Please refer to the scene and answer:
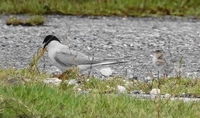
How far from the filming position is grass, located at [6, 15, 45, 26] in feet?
55.2

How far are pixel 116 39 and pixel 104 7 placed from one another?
388 centimetres

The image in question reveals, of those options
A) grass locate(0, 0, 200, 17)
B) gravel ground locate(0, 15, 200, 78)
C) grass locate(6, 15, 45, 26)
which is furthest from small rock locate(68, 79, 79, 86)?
grass locate(0, 0, 200, 17)

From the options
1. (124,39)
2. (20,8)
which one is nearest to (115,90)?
(124,39)

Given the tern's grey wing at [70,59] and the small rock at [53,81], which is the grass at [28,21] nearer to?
the tern's grey wing at [70,59]

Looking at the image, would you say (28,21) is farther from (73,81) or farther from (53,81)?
(53,81)

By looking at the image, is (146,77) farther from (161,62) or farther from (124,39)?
(124,39)

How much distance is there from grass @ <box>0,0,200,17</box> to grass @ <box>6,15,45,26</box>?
1.20 metres

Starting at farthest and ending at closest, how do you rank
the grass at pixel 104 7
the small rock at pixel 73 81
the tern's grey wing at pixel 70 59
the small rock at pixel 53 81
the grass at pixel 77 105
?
the grass at pixel 104 7 < the tern's grey wing at pixel 70 59 < the small rock at pixel 73 81 < the small rock at pixel 53 81 < the grass at pixel 77 105

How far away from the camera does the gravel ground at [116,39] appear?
39.3ft

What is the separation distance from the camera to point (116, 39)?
15.0m

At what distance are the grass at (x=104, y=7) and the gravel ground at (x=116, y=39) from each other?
0.33 m

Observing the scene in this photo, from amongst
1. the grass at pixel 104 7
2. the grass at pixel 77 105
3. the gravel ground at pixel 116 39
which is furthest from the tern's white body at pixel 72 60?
the grass at pixel 104 7

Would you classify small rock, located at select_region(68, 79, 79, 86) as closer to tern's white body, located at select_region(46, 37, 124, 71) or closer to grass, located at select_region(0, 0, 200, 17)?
tern's white body, located at select_region(46, 37, 124, 71)

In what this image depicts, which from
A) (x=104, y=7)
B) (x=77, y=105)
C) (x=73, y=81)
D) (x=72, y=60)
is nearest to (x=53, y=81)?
(x=73, y=81)
